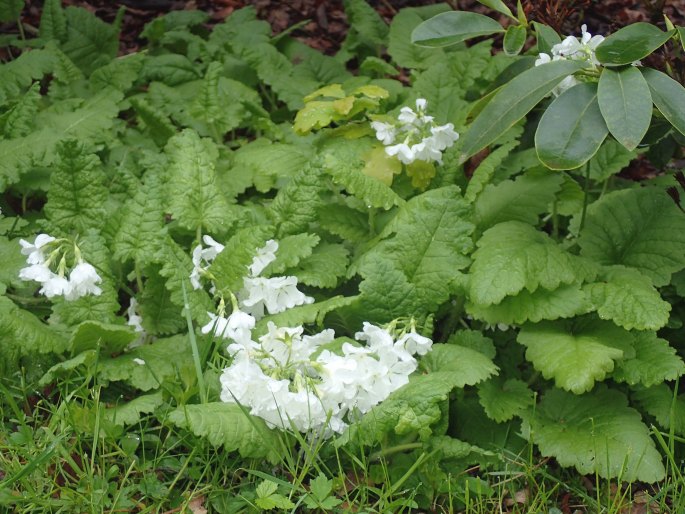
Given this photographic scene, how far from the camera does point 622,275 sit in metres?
2.53

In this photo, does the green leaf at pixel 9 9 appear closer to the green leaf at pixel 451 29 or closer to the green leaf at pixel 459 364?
the green leaf at pixel 451 29

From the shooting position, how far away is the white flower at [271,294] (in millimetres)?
2551

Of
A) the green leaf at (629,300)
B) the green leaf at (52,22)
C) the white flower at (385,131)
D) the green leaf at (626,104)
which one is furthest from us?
the green leaf at (52,22)

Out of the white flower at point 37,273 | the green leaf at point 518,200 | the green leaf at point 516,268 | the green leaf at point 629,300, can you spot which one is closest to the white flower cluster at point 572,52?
the green leaf at point 518,200

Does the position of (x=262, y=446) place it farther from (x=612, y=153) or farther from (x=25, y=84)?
(x=25, y=84)

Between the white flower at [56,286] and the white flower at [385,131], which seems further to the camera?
the white flower at [385,131]

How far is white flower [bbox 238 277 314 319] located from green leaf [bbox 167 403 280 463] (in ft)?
1.30

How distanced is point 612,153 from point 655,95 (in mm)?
858

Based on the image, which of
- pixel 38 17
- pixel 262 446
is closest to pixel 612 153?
pixel 262 446

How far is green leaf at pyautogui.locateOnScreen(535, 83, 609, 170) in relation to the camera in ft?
7.16

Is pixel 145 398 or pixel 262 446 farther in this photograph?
pixel 145 398

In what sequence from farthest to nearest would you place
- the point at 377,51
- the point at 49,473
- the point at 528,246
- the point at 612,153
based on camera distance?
1. the point at 377,51
2. the point at 612,153
3. the point at 528,246
4. the point at 49,473

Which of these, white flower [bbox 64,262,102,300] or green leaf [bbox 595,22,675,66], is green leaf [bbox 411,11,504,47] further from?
white flower [bbox 64,262,102,300]

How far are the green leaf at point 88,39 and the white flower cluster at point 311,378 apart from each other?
7.70 ft
